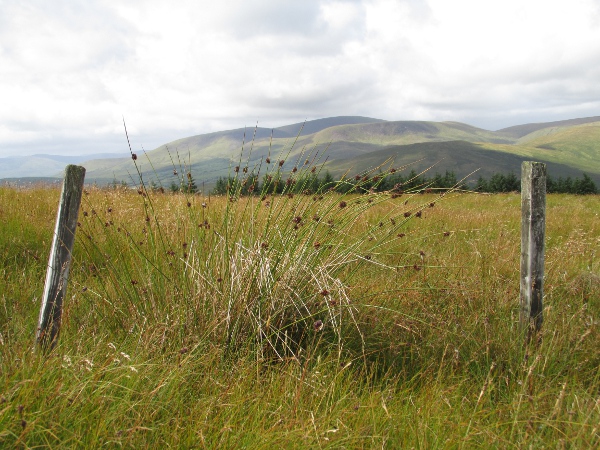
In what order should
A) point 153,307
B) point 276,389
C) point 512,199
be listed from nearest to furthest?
point 276,389 → point 153,307 → point 512,199

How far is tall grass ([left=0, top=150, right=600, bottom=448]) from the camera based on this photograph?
6.42 feet

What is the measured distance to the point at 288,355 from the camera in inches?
121

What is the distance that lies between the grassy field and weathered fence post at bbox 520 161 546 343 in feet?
0.53

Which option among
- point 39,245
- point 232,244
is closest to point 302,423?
point 232,244

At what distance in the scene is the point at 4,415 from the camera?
1.72 meters

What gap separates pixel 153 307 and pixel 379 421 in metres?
1.72

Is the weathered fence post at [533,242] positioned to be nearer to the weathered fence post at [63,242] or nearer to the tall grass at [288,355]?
the tall grass at [288,355]

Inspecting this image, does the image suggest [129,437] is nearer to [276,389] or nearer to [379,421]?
[276,389]

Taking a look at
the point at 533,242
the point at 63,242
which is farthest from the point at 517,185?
the point at 63,242

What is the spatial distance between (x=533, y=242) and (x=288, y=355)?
2.10 m

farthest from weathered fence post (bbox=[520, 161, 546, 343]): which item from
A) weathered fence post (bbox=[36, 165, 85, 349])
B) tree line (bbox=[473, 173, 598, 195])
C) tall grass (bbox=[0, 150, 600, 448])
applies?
tree line (bbox=[473, 173, 598, 195])

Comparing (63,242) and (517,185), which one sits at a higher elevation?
(63,242)

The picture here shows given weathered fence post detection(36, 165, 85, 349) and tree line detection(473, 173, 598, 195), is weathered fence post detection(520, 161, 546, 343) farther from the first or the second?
tree line detection(473, 173, 598, 195)

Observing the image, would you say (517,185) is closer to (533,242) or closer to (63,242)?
(533,242)
